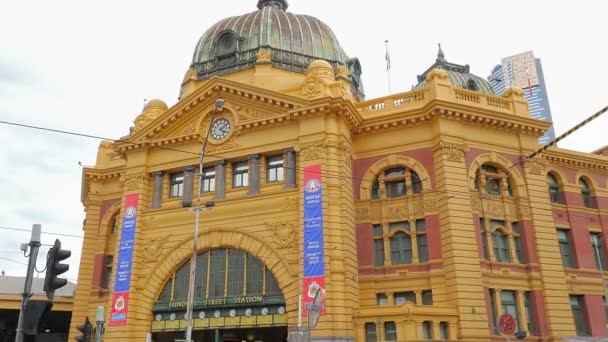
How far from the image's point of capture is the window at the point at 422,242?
30.7 meters

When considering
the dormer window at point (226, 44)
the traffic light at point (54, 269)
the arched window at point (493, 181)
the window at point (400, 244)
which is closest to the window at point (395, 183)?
the window at point (400, 244)

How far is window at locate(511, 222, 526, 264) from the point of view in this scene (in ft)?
102

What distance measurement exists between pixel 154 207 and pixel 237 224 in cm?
663

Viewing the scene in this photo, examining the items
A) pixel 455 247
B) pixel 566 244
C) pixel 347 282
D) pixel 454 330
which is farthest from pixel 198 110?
pixel 566 244

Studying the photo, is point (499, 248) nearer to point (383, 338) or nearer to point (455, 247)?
point (455, 247)

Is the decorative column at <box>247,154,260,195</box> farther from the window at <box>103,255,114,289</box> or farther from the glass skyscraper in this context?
the glass skyscraper

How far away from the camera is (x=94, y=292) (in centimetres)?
4028

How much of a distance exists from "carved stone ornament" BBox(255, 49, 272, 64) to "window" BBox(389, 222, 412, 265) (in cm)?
1646

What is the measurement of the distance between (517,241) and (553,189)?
23.2ft

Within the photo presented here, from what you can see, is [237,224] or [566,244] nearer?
[237,224]

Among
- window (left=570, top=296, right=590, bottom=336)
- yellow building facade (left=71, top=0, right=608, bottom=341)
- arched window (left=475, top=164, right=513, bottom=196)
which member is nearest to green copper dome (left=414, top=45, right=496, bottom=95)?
yellow building facade (left=71, top=0, right=608, bottom=341)

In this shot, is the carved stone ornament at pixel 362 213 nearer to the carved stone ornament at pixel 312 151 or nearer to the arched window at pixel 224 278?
the carved stone ornament at pixel 312 151

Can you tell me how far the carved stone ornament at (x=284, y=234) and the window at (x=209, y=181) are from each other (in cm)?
594

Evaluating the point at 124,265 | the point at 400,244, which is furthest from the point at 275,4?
the point at 400,244
